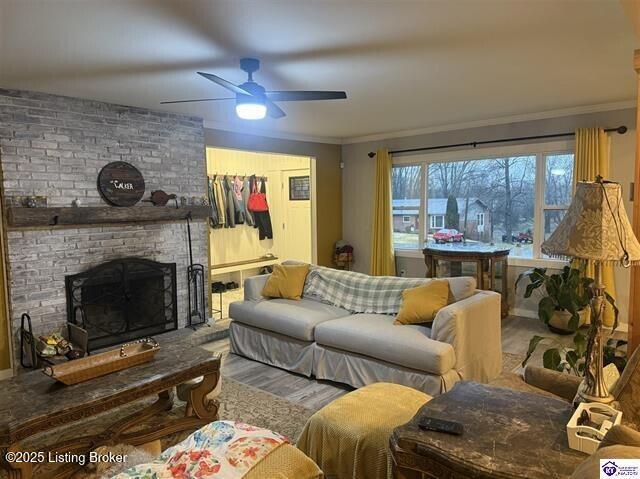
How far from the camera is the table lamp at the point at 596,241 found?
4.76 feet

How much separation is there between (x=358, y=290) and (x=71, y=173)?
2866 mm

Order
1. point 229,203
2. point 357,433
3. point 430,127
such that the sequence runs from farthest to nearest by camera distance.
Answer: point 229,203, point 430,127, point 357,433

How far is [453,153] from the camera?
5.70 m

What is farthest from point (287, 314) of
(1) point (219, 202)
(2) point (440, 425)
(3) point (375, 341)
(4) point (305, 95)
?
(1) point (219, 202)

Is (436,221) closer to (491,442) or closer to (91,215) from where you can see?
(91,215)

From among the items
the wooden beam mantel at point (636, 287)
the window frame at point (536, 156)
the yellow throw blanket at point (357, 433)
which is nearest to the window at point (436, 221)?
the window frame at point (536, 156)

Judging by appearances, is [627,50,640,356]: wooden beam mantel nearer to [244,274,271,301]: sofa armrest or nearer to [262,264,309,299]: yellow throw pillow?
[262,264,309,299]: yellow throw pillow

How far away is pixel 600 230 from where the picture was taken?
4.79 ft

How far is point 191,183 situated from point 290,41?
2694 millimetres

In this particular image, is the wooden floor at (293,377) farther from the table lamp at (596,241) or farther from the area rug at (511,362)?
the table lamp at (596,241)

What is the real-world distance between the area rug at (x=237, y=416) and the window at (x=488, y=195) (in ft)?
11.9

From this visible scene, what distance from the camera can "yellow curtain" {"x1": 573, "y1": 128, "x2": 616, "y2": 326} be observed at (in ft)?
14.8

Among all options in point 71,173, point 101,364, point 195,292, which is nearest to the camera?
point 101,364

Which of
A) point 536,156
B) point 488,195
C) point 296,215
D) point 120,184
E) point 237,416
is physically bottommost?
point 237,416
